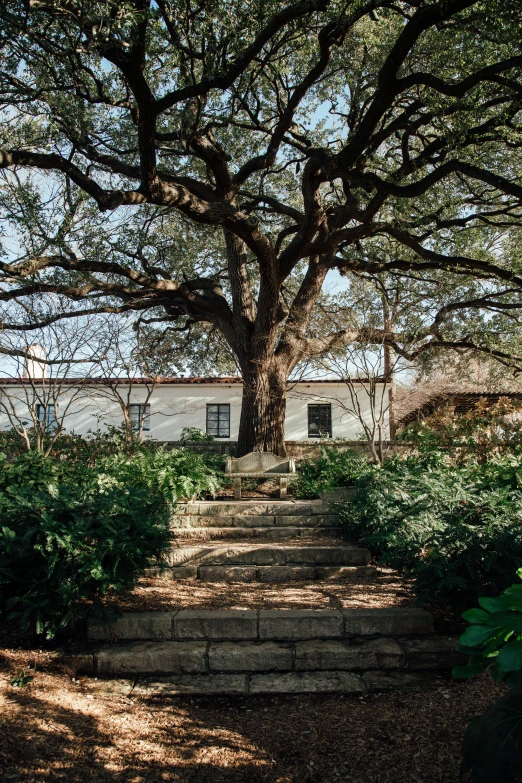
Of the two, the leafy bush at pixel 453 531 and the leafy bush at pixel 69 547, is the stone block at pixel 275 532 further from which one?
the leafy bush at pixel 69 547


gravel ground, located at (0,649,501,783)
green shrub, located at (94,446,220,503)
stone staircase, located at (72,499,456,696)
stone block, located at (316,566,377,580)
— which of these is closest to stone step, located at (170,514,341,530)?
green shrub, located at (94,446,220,503)

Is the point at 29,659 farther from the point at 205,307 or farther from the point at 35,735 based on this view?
the point at 205,307

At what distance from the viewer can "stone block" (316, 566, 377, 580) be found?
5797 mm

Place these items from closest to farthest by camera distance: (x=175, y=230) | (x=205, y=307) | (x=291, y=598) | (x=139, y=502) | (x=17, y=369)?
1. (x=139, y=502)
2. (x=291, y=598)
3. (x=17, y=369)
4. (x=205, y=307)
5. (x=175, y=230)

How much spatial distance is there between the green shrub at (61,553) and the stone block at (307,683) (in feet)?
3.81

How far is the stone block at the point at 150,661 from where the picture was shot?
3869 millimetres

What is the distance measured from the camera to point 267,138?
12.4 meters

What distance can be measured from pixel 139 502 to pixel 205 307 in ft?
25.0

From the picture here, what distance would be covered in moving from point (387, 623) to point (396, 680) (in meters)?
0.51

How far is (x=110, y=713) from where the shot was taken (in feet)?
11.0

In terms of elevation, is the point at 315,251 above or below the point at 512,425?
above

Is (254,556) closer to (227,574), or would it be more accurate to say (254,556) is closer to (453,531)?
(227,574)

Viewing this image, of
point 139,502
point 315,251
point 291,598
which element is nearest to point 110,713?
point 139,502

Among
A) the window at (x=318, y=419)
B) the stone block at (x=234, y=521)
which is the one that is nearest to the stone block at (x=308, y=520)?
the stone block at (x=234, y=521)
